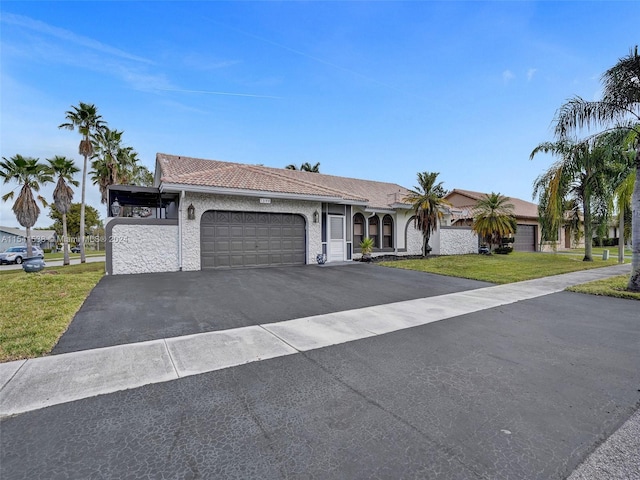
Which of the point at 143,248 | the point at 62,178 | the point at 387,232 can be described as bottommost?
the point at 143,248

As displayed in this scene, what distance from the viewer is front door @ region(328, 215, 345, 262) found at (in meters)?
16.3

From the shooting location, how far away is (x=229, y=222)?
1341cm

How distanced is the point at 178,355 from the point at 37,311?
4.50 metres

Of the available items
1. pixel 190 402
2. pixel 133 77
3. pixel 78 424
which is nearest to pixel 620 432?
pixel 190 402

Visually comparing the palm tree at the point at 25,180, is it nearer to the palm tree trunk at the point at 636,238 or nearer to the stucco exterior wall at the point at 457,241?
the stucco exterior wall at the point at 457,241

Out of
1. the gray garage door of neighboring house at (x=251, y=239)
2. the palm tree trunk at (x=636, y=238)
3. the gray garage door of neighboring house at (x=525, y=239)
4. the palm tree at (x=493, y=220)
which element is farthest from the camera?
the gray garage door of neighboring house at (x=525, y=239)

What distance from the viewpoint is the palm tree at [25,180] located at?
831 inches

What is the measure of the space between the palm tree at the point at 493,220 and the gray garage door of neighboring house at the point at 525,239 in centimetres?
641

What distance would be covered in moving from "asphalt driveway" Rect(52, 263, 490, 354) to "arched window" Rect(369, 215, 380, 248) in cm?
707

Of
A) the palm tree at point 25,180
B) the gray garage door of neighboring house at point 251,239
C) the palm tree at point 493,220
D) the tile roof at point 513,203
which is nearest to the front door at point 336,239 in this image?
the gray garage door of neighboring house at point 251,239

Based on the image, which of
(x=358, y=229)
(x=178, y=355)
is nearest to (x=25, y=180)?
(x=358, y=229)

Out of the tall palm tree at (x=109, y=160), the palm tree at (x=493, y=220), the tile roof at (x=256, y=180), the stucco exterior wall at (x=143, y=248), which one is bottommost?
the stucco exterior wall at (x=143, y=248)

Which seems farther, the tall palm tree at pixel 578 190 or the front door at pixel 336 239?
the front door at pixel 336 239

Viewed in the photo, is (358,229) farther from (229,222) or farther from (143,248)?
(143,248)
